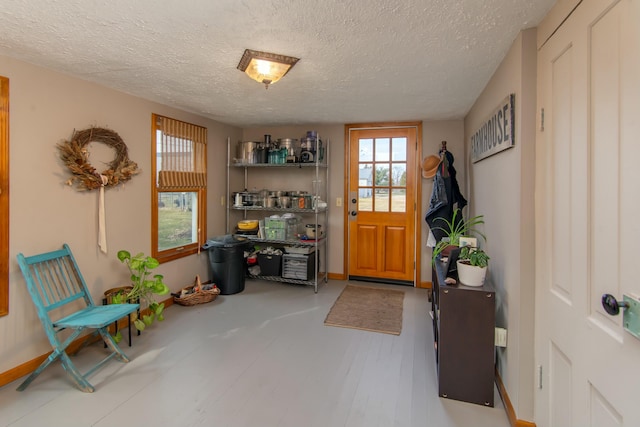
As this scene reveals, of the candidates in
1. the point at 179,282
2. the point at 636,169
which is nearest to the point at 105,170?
the point at 179,282

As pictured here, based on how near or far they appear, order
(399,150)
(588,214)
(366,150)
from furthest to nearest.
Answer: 1. (366,150)
2. (399,150)
3. (588,214)

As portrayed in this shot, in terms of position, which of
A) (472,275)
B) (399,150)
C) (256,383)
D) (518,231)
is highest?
(399,150)

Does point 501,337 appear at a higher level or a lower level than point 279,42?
lower

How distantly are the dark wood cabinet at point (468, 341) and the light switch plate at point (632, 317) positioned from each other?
948mm

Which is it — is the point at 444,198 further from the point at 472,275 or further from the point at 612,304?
the point at 612,304

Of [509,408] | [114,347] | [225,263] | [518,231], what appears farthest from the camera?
[225,263]

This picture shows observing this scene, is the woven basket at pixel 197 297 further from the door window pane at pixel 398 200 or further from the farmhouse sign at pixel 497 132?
the farmhouse sign at pixel 497 132

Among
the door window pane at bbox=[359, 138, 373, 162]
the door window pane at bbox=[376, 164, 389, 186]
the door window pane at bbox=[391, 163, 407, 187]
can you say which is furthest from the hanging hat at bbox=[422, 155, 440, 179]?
the door window pane at bbox=[359, 138, 373, 162]

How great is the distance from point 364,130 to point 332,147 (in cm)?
52

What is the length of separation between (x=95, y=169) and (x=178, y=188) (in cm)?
103

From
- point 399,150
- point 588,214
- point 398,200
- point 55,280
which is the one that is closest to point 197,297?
point 55,280

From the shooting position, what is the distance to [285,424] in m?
1.82

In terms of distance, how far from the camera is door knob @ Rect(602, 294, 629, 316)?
3.37 feet

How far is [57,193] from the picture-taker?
2510 millimetres
